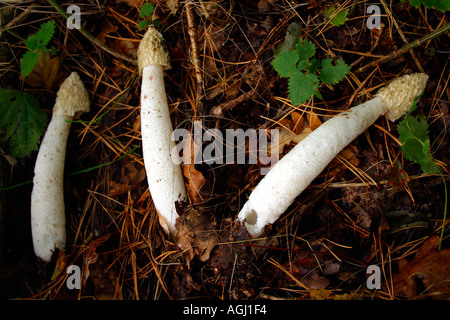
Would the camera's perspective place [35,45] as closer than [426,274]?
No

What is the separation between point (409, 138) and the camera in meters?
2.17

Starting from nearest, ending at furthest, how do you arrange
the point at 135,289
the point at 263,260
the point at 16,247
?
the point at 263,260 < the point at 135,289 < the point at 16,247

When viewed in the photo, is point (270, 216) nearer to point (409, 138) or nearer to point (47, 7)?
point (409, 138)

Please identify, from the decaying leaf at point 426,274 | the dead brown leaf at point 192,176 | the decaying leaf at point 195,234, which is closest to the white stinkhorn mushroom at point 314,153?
the decaying leaf at point 195,234

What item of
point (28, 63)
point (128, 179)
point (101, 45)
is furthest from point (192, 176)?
point (28, 63)

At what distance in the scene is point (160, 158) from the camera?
96.9 inches

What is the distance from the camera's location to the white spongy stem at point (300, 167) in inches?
87.8

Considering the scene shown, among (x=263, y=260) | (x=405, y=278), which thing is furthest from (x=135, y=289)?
(x=405, y=278)

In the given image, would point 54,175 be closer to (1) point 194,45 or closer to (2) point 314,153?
(1) point 194,45

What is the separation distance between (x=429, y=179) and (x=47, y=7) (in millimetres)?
3915

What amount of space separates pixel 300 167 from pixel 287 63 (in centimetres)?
82

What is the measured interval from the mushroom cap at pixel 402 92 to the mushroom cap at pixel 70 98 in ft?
8.89

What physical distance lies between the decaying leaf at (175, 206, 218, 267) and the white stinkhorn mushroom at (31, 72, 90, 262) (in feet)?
3.88

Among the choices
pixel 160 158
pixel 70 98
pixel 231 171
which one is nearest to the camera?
pixel 160 158
